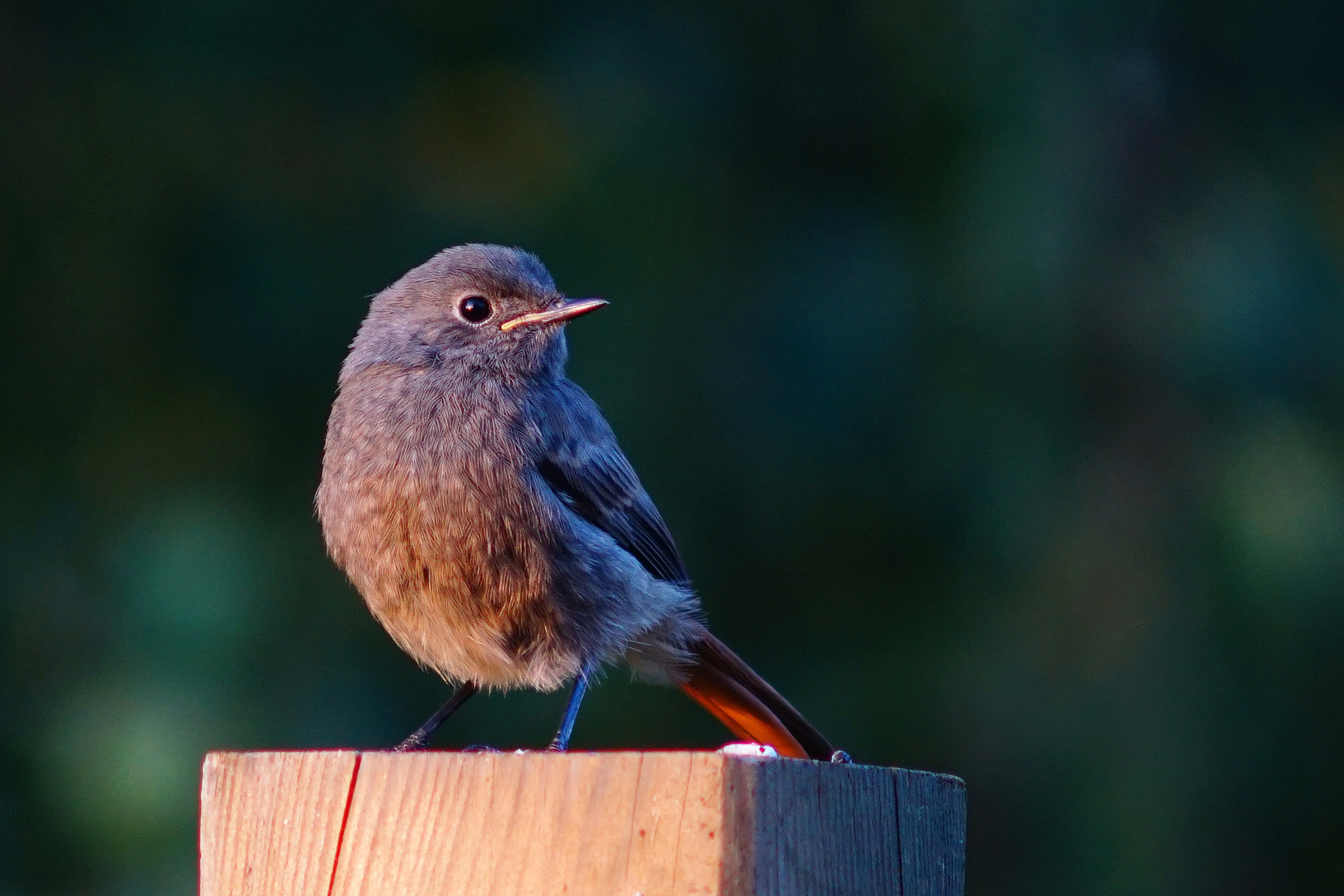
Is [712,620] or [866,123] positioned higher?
[866,123]

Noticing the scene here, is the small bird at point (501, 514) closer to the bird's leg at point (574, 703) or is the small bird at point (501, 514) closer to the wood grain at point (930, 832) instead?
the bird's leg at point (574, 703)

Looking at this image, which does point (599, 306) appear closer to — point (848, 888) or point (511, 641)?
point (511, 641)

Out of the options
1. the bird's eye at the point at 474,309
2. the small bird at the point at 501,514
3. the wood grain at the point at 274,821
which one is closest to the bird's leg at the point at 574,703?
the small bird at the point at 501,514

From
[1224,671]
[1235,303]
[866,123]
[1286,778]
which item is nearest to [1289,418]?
[1235,303]

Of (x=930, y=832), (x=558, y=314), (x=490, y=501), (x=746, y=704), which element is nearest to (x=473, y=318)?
(x=558, y=314)

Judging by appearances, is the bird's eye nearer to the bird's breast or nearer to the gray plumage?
the gray plumage

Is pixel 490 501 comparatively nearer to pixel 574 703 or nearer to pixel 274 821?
pixel 574 703
